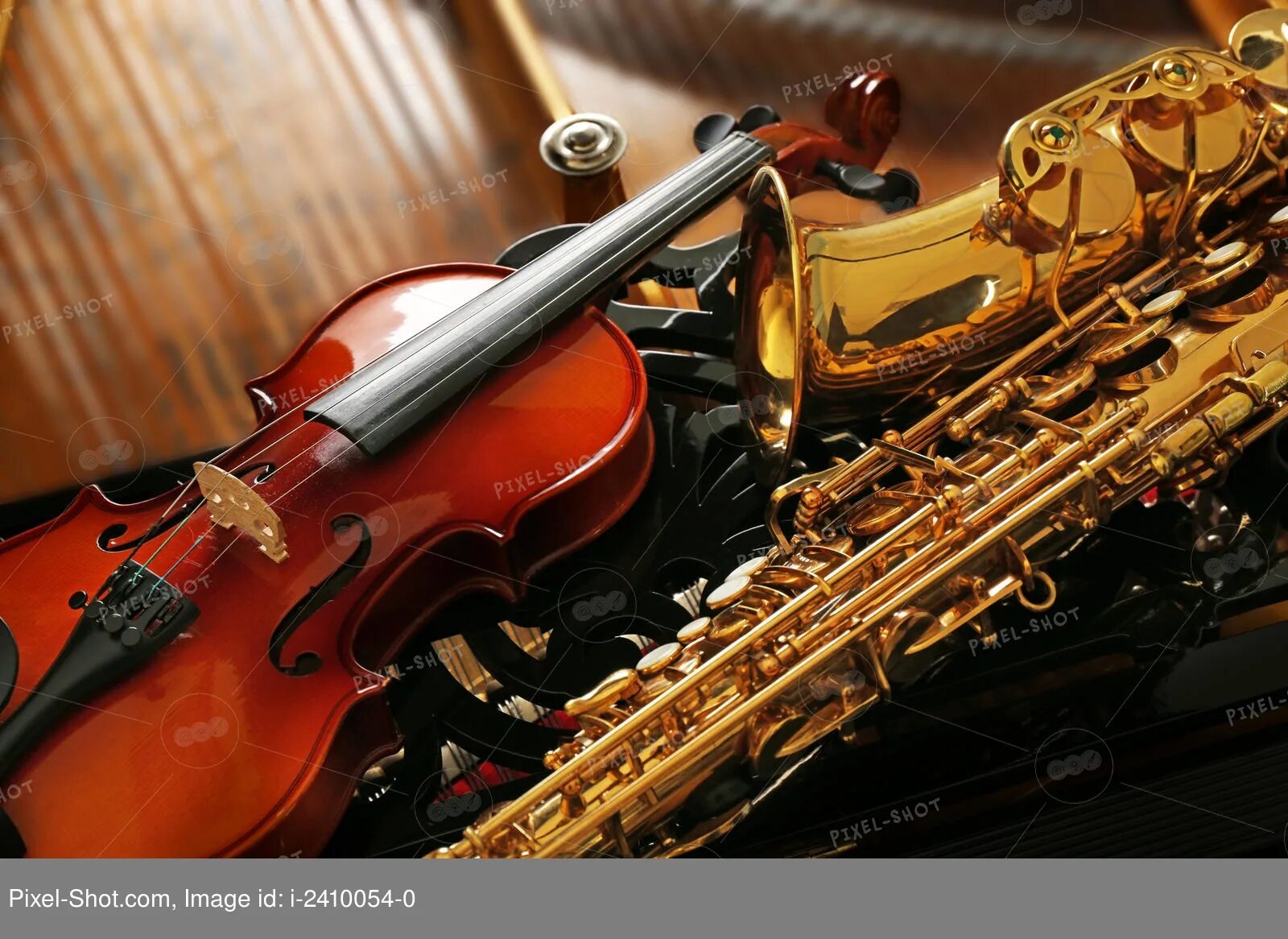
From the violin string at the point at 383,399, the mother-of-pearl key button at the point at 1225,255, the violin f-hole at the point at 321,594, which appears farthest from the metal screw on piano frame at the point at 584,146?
the mother-of-pearl key button at the point at 1225,255

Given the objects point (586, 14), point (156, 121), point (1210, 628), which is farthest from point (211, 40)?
point (1210, 628)

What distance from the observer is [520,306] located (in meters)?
1.77

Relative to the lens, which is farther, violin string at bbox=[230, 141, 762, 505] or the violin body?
violin string at bbox=[230, 141, 762, 505]

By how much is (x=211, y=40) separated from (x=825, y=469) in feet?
5.31

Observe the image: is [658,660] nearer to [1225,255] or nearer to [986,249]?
[986,249]

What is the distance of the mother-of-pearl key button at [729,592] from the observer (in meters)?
1.55

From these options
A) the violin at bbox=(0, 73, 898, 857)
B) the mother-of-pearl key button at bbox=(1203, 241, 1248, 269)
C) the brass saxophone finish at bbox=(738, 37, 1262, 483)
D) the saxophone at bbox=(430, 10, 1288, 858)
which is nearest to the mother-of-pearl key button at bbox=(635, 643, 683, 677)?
the saxophone at bbox=(430, 10, 1288, 858)

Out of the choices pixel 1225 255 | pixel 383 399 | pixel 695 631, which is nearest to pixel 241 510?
pixel 383 399

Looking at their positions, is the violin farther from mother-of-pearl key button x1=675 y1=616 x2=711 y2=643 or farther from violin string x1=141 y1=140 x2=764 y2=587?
mother-of-pearl key button x1=675 y1=616 x2=711 y2=643

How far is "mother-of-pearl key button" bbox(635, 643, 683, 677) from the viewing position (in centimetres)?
151

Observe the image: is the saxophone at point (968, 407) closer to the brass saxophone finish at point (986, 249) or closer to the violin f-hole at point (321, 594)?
the brass saxophone finish at point (986, 249)

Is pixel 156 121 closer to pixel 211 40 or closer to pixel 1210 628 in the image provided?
pixel 211 40
